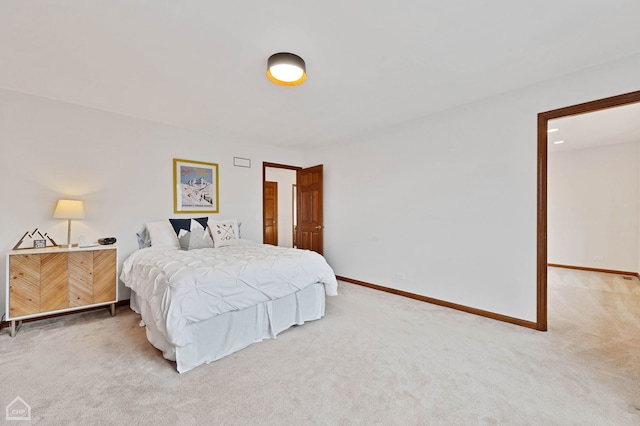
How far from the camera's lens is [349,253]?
4574 mm

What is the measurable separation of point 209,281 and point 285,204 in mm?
5491

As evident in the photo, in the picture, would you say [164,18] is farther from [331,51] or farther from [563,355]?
[563,355]

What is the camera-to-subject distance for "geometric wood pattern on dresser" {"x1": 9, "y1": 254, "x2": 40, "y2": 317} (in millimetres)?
2488

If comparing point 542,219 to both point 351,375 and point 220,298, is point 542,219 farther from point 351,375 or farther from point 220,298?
point 220,298

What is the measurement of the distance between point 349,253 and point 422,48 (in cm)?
321

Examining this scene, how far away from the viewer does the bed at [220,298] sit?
196cm

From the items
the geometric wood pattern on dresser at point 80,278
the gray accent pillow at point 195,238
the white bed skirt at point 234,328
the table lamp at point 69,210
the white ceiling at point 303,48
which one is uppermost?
the white ceiling at point 303,48

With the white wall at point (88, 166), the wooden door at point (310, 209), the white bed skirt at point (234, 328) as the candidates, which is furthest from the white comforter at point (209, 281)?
the wooden door at point (310, 209)

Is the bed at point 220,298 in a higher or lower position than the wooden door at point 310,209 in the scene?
lower

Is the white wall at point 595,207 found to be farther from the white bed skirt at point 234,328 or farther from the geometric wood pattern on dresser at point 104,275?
the geometric wood pattern on dresser at point 104,275

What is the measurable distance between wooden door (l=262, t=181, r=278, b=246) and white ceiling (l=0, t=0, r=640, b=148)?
3.87 metres

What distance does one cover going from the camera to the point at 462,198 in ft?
10.5

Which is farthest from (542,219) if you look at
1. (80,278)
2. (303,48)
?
(80,278)

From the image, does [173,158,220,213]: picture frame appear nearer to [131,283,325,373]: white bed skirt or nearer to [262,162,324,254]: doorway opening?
[262,162,324,254]: doorway opening
